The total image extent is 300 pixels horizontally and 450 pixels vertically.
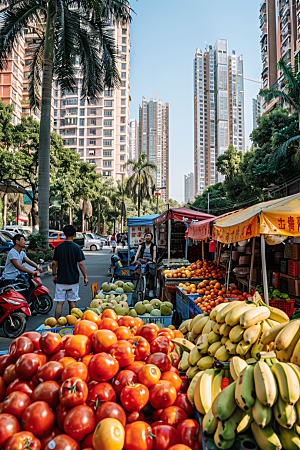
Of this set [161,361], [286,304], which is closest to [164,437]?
[161,361]

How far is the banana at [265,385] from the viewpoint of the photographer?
155 cm

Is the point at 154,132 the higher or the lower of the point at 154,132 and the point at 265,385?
the higher

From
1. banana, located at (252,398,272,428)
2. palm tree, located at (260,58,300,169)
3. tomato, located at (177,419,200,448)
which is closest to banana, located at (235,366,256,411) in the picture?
banana, located at (252,398,272,428)

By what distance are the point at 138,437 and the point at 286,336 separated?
107cm

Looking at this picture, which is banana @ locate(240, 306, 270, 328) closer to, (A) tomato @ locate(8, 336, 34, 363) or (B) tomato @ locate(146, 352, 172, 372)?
(B) tomato @ locate(146, 352, 172, 372)

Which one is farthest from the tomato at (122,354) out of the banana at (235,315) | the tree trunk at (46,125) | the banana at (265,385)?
the tree trunk at (46,125)

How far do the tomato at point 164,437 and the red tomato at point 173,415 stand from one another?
0.06 meters

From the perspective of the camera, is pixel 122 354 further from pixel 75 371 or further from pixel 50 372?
pixel 50 372

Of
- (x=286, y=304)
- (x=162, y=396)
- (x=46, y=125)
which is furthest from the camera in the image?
(x=46, y=125)

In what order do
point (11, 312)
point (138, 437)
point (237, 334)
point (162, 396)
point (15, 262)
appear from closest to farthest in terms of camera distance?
point (138, 437), point (162, 396), point (237, 334), point (11, 312), point (15, 262)

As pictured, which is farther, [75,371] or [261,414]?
[75,371]

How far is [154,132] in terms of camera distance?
11381 centimetres

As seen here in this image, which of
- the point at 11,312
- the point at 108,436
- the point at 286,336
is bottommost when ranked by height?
the point at 11,312

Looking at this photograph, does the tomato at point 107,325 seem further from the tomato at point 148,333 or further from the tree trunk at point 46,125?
the tree trunk at point 46,125
